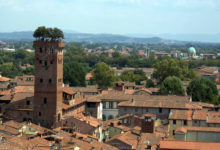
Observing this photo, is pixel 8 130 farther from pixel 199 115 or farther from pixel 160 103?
pixel 160 103

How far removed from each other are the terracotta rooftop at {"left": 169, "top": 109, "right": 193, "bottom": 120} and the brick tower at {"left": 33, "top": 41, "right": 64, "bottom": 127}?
41.7ft

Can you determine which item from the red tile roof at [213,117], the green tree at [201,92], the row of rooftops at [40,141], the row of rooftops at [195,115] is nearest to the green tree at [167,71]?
the green tree at [201,92]

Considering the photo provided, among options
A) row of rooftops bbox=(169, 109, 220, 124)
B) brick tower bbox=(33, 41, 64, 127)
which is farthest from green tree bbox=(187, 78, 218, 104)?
brick tower bbox=(33, 41, 64, 127)

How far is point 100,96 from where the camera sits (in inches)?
2606

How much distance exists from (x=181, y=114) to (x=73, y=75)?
41413mm

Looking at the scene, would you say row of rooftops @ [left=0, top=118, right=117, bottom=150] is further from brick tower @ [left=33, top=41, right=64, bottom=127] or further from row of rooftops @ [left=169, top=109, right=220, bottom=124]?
row of rooftops @ [left=169, top=109, right=220, bottom=124]

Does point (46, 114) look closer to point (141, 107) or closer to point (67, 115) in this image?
point (67, 115)

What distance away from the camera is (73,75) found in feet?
301

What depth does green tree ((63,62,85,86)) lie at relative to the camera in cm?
9131

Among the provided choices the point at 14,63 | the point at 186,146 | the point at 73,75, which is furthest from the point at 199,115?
the point at 14,63

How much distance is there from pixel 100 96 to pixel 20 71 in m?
63.3

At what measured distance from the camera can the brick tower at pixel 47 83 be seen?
177 feet

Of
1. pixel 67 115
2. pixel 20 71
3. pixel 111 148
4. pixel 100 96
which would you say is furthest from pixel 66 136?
pixel 20 71

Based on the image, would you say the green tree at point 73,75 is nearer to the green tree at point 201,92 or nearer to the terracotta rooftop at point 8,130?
the green tree at point 201,92
